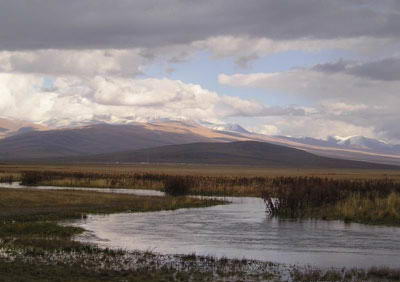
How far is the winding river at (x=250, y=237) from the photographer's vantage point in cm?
2733

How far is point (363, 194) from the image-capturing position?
53.2 metres

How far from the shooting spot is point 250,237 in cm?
3362

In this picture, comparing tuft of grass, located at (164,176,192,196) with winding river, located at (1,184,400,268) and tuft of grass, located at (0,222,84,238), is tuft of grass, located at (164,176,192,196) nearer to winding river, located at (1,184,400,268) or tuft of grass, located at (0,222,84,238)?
winding river, located at (1,184,400,268)

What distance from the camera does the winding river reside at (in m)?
27.3

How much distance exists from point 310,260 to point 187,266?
5861 millimetres

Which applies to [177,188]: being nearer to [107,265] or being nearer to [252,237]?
[252,237]

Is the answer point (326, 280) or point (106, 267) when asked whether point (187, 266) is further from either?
point (326, 280)

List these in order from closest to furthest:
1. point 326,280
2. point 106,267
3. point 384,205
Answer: point 326,280, point 106,267, point 384,205

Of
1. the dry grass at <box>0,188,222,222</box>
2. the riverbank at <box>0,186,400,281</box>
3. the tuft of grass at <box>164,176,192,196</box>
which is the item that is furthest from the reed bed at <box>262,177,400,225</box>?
the tuft of grass at <box>164,176,192,196</box>

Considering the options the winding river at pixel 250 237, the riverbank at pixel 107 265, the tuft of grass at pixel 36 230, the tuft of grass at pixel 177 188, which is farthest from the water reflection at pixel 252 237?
the tuft of grass at pixel 177 188

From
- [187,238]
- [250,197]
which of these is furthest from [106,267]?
[250,197]

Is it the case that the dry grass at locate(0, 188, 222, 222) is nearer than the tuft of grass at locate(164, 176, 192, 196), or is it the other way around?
the dry grass at locate(0, 188, 222, 222)

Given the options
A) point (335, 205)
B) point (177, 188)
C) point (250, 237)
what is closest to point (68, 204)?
point (177, 188)

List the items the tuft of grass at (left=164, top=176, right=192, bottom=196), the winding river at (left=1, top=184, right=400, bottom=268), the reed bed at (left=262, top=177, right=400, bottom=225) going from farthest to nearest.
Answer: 1. the tuft of grass at (left=164, top=176, right=192, bottom=196)
2. the reed bed at (left=262, top=177, right=400, bottom=225)
3. the winding river at (left=1, top=184, right=400, bottom=268)
